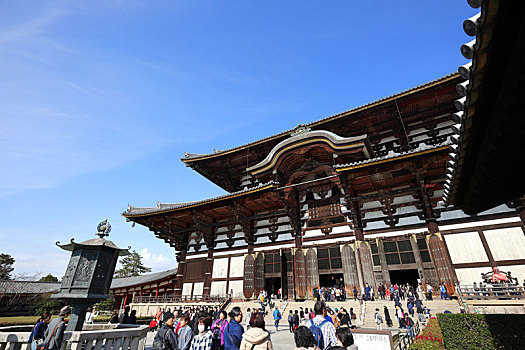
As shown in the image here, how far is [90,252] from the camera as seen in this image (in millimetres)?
8109

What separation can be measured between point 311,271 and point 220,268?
7.31m

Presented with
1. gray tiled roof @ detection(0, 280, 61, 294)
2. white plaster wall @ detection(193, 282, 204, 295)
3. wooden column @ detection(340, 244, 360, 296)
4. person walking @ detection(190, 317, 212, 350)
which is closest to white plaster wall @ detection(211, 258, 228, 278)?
white plaster wall @ detection(193, 282, 204, 295)

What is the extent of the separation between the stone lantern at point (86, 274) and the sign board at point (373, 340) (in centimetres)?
729

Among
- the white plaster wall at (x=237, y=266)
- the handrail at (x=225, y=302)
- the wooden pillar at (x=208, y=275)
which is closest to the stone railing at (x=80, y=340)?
the handrail at (x=225, y=302)

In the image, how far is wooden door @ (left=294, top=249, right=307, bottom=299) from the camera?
15.6 metres

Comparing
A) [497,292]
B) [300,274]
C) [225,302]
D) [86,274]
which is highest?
[300,274]

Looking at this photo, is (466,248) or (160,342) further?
(466,248)

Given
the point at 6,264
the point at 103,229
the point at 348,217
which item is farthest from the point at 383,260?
the point at 6,264

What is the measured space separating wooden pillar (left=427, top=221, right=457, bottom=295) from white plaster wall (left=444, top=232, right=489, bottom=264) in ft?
1.32

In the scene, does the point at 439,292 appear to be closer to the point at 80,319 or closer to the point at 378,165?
the point at 378,165

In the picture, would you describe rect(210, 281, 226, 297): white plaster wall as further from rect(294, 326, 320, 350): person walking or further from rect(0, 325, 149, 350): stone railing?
rect(294, 326, 320, 350): person walking

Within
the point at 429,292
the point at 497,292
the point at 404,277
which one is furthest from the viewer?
the point at 404,277

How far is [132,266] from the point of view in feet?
173

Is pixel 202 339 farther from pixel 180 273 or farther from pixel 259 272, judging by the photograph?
pixel 180 273
